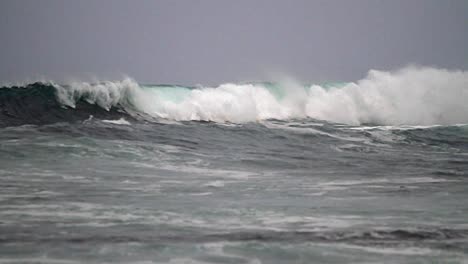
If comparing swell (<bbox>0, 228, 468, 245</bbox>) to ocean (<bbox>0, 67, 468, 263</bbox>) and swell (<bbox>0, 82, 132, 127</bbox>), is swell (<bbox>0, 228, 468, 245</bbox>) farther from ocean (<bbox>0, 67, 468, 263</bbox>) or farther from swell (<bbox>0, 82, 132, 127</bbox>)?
swell (<bbox>0, 82, 132, 127</bbox>)

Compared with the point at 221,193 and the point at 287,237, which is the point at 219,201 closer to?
the point at 221,193

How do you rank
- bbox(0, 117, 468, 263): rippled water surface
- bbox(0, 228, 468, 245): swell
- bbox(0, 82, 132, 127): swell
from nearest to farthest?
bbox(0, 117, 468, 263): rippled water surface < bbox(0, 228, 468, 245): swell < bbox(0, 82, 132, 127): swell

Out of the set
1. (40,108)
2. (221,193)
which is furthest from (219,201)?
(40,108)

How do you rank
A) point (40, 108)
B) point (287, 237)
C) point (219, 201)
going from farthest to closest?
point (40, 108), point (219, 201), point (287, 237)

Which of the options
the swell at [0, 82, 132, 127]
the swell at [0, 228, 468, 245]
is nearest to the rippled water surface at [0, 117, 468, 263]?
the swell at [0, 228, 468, 245]

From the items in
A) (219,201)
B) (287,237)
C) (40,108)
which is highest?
(40,108)

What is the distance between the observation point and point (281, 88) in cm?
3569

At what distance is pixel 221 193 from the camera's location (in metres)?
8.88

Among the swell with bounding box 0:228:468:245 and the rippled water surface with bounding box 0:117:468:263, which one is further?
the swell with bounding box 0:228:468:245

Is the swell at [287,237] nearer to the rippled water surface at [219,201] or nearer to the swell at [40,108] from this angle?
the rippled water surface at [219,201]

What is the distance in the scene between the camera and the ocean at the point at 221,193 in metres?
5.66

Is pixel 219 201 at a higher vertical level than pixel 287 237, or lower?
higher

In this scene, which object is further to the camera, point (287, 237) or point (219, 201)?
point (219, 201)

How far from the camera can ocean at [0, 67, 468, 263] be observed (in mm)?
5664
